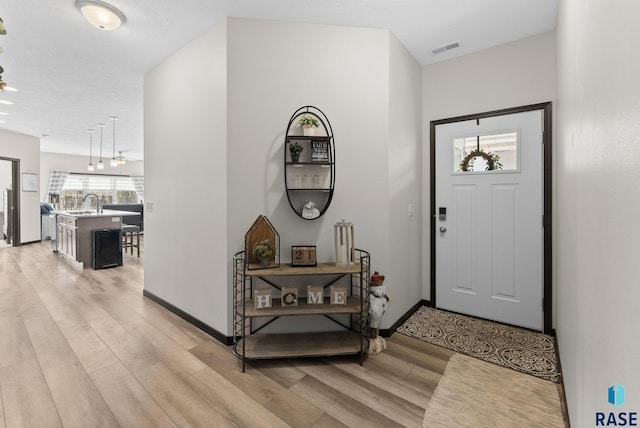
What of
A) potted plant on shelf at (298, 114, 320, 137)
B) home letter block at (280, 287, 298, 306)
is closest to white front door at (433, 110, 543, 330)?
potted plant on shelf at (298, 114, 320, 137)

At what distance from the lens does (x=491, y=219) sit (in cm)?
282

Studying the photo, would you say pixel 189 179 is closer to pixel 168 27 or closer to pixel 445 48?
pixel 168 27

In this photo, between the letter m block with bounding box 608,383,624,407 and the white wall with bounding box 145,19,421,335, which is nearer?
the letter m block with bounding box 608,383,624,407

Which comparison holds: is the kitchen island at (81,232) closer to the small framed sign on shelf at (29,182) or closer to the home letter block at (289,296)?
the small framed sign on shelf at (29,182)

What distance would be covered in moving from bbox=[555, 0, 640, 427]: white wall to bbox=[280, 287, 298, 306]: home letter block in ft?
5.35

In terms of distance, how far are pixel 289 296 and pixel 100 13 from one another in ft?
8.44

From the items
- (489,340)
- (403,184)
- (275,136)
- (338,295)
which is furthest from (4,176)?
(489,340)

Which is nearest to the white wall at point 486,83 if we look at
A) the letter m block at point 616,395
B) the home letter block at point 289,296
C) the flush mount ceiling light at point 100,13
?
the home letter block at point 289,296

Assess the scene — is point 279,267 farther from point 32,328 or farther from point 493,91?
point 493,91

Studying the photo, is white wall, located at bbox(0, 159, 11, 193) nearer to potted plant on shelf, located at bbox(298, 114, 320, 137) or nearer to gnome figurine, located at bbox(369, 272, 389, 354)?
potted plant on shelf, located at bbox(298, 114, 320, 137)

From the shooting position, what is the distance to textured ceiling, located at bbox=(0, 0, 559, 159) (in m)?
2.22

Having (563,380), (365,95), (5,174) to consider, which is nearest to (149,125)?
(365,95)

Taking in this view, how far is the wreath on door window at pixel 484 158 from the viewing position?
111 inches

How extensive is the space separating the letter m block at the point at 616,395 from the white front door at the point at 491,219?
6.98ft
